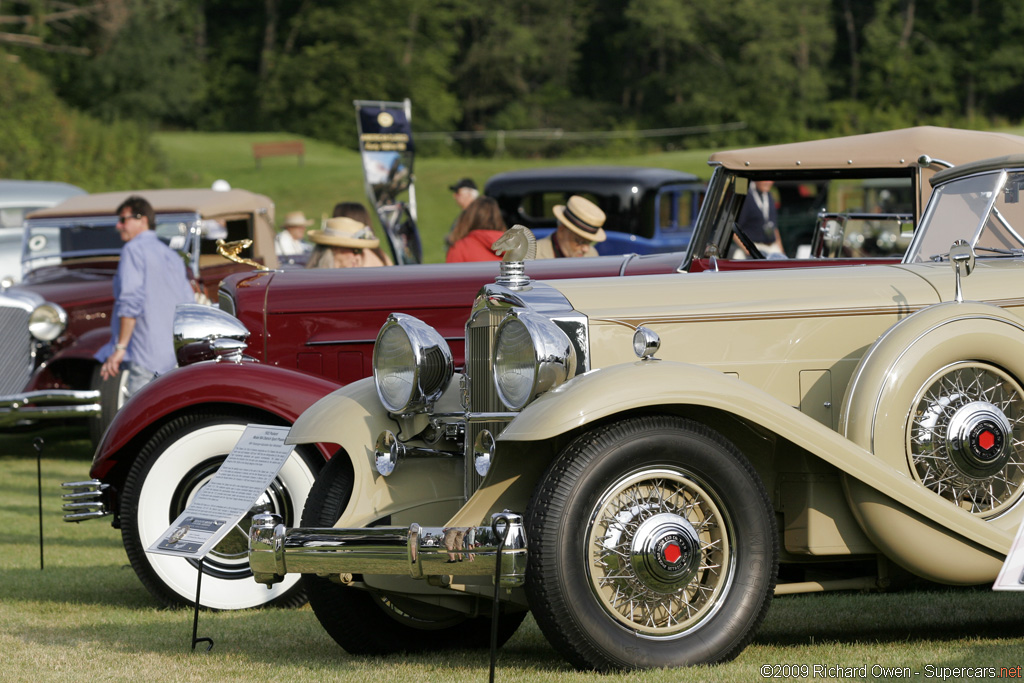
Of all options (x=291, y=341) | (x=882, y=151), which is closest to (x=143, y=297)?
(x=291, y=341)

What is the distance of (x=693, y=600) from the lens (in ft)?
11.7

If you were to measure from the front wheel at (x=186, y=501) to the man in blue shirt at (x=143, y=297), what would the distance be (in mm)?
2419

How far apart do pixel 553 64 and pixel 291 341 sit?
69.7 meters

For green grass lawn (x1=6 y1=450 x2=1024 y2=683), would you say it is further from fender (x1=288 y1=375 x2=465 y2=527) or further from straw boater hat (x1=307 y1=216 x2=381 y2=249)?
straw boater hat (x1=307 y1=216 x2=381 y2=249)

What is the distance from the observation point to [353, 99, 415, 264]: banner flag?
15641 mm

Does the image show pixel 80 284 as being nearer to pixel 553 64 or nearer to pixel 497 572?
pixel 497 572

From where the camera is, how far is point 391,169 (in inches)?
639

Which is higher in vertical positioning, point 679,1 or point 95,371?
point 679,1

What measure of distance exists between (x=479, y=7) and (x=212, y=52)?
642 inches

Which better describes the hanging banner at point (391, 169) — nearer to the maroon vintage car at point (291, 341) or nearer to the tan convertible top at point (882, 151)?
the maroon vintage car at point (291, 341)

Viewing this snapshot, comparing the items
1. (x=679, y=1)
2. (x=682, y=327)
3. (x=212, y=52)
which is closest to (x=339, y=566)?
(x=682, y=327)

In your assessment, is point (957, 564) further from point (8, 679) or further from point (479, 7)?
point (479, 7)

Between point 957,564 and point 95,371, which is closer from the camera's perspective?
point 957,564

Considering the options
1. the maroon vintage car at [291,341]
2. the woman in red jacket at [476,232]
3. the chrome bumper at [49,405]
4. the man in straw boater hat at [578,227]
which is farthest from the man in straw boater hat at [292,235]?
the maroon vintage car at [291,341]
